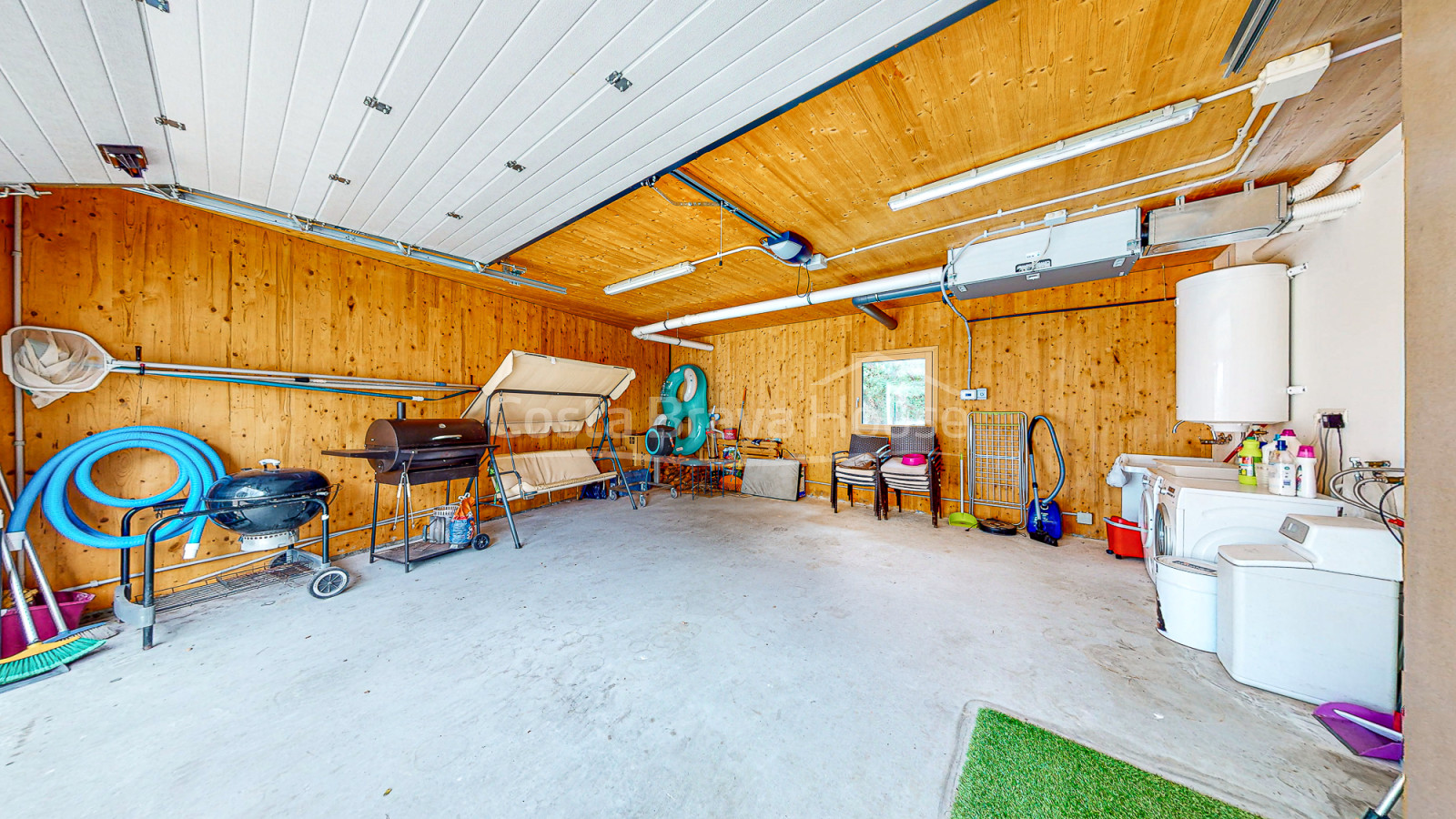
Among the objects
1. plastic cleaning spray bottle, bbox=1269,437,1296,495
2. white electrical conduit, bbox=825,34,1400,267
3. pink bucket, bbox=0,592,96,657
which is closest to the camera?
white electrical conduit, bbox=825,34,1400,267

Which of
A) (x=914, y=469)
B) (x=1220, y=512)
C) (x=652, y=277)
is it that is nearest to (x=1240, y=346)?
(x=1220, y=512)

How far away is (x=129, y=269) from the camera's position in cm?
297

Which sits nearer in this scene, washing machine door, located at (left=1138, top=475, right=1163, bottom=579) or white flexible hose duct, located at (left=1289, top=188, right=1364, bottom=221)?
white flexible hose duct, located at (left=1289, top=188, right=1364, bottom=221)

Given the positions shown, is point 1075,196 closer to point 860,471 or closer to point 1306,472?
point 1306,472

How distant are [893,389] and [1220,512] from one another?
378 centimetres

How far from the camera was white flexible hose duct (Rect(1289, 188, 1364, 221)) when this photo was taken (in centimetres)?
228

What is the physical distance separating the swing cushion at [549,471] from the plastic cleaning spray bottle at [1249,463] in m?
5.82

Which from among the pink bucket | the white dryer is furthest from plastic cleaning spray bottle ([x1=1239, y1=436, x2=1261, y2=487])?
the pink bucket

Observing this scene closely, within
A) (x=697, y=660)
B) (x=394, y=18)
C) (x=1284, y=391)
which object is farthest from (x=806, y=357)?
(x=394, y=18)

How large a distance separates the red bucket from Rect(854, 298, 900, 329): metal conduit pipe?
323cm

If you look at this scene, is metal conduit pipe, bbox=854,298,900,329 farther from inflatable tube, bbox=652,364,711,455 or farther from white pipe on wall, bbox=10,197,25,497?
white pipe on wall, bbox=10,197,25,497

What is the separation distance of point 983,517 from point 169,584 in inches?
302

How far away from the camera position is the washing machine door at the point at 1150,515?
10.5 ft

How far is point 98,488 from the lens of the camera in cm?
283
